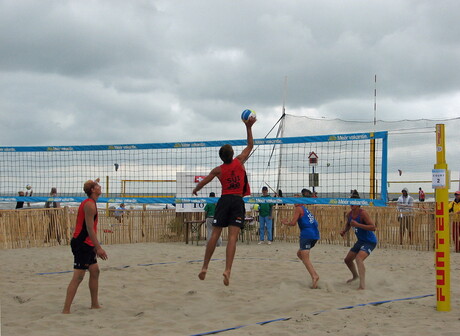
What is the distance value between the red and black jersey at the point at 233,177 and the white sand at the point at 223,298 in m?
1.37

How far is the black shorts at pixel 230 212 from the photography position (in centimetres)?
615

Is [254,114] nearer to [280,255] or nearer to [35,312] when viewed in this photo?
[35,312]

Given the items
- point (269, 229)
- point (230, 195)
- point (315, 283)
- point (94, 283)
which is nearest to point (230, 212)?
point (230, 195)

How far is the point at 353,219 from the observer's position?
7.29 m

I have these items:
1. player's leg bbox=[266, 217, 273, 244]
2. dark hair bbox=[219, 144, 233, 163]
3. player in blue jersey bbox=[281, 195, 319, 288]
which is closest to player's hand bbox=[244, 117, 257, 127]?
dark hair bbox=[219, 144, 233, 163]

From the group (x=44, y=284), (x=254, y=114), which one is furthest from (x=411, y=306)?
(x=44, y=284)

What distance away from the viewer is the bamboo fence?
11896 mm

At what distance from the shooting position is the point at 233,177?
239 inches

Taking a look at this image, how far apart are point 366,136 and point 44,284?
5.60 m

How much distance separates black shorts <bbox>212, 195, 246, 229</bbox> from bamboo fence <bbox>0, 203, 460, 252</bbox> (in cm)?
701

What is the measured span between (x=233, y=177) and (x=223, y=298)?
5.35 ft

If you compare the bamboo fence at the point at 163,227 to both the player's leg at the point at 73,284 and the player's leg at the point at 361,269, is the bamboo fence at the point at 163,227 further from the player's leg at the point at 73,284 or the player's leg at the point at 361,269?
the player's leg at the point at 73,284

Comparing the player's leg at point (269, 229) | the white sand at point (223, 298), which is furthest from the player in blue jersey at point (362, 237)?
the player's leg at point (269, 229)

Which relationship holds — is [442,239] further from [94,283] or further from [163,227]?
[163,227]
